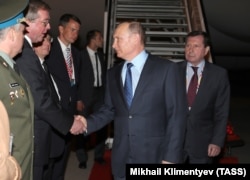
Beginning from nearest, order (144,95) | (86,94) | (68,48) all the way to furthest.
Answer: (144,95), (68,48), (86,94)

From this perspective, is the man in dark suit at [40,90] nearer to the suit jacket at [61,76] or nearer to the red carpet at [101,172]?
the suit jacket at [61,76]

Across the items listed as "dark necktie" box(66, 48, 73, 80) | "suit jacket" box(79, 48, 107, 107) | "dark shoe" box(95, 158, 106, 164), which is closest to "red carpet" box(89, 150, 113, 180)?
"dark shoe" box(95, 158, 106, 164)

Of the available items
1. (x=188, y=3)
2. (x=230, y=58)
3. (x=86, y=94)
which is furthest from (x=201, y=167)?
(x=230, y=58)

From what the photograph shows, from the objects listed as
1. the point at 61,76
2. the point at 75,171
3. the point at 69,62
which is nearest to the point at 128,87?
the point at 61,76

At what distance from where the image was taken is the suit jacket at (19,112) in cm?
190

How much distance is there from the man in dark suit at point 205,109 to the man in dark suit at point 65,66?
1.10 metres

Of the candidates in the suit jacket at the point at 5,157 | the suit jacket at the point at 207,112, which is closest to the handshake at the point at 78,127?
the suit jacket at the point at 207,112

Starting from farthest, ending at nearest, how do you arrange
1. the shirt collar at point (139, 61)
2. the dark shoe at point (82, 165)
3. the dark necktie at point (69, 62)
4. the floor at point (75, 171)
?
the dark shoe at point (82, 165), the floor at point (75, 171), the dark necktie at point (69, 62), the shirt collar at point (139, 61)

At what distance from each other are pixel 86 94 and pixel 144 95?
266cm

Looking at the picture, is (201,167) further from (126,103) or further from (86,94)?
(86,94)

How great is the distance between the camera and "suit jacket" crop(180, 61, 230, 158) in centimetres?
328

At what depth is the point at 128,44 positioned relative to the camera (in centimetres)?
265

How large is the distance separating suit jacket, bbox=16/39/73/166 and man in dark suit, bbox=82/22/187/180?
1.52 ft

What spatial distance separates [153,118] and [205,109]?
77cm
